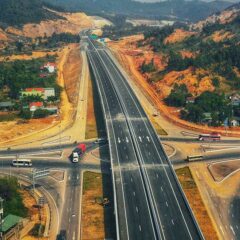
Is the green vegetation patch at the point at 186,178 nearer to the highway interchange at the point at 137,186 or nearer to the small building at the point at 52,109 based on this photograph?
the highway interchange at the point at 137,186

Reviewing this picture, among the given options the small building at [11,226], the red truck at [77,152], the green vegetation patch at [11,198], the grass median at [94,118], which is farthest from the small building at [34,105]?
the small building at [11,226]

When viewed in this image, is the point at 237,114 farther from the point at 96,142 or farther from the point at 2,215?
the point at 2,215

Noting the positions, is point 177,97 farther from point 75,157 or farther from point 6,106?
point 75,157

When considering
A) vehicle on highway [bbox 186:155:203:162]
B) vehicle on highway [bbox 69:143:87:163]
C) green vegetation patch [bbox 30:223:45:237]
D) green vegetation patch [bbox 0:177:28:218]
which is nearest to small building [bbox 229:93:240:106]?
vehicle on highway [bbox 186:155:203:162]

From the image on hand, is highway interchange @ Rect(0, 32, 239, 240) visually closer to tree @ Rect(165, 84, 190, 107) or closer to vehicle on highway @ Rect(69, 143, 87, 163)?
vehicle on highway @ Rect(69, 143, 87, 163)

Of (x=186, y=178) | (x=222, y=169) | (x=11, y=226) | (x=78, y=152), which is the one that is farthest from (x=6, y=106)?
(x=11, y=226)
